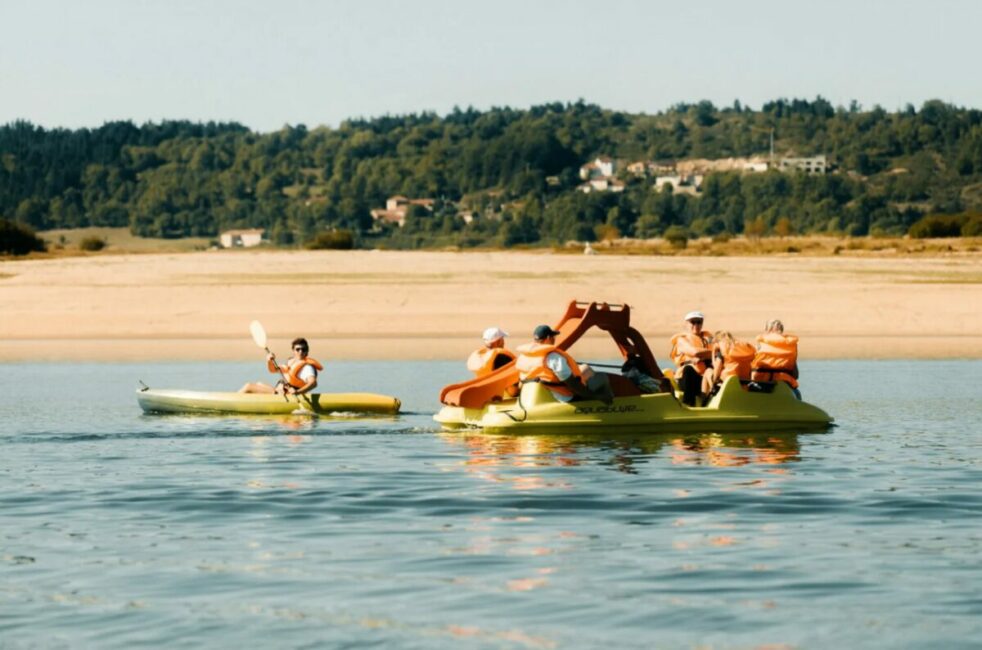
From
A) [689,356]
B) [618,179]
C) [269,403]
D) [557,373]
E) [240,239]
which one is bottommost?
[240,239]

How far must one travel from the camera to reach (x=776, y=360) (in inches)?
821

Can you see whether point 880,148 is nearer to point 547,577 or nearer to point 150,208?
point 150,208

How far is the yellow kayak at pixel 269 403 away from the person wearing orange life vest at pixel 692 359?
153 inches

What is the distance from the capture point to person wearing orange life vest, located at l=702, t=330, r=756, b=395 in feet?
65.9

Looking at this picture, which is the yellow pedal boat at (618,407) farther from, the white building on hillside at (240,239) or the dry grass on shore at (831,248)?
the white building on hillside at (240,239)

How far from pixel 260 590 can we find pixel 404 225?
143274 millimetres

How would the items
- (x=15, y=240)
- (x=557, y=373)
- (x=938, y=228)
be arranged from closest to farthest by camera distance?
(x=557, y=373), (x=15, y=240), (x=938, y=228)

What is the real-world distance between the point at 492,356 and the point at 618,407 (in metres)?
1.75

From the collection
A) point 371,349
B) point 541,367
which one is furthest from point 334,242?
point 541,367

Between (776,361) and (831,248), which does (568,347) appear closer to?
(776,361)

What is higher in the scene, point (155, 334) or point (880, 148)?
point (880, 148)

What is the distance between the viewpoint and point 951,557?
11703 mm

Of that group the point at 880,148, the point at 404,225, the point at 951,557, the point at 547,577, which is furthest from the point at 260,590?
the point at 880,148

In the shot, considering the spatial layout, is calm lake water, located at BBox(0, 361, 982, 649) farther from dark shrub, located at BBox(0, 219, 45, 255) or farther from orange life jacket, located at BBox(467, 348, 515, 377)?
dark shrub, located at BBox(0, 219, 45, 255)
